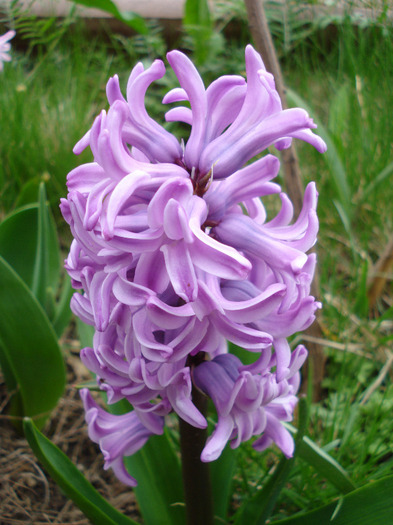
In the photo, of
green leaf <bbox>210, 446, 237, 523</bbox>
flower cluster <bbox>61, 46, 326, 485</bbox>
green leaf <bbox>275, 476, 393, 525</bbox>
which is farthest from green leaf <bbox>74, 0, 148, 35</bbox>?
green leaf <bbox>275, 476, 393, 525</bbox>

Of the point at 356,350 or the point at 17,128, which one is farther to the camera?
the point at 17,128

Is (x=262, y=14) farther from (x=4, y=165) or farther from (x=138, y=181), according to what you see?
(x=4, y=165)

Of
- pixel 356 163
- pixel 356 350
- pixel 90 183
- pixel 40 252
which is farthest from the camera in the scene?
pixel 356 163

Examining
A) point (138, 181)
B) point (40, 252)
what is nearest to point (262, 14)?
point (40, 252)

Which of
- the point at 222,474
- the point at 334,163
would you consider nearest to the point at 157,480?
the point at 222,474

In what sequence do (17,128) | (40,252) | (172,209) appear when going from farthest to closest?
(17,128) → (40,252) → (172,209)

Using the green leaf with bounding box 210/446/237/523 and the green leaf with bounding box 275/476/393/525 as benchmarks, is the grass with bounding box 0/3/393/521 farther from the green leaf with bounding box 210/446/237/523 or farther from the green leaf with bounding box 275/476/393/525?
the green leaf with bounding box 275/476/393/525

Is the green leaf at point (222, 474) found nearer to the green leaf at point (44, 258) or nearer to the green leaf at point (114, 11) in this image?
the green leaf at point (44, 258)
